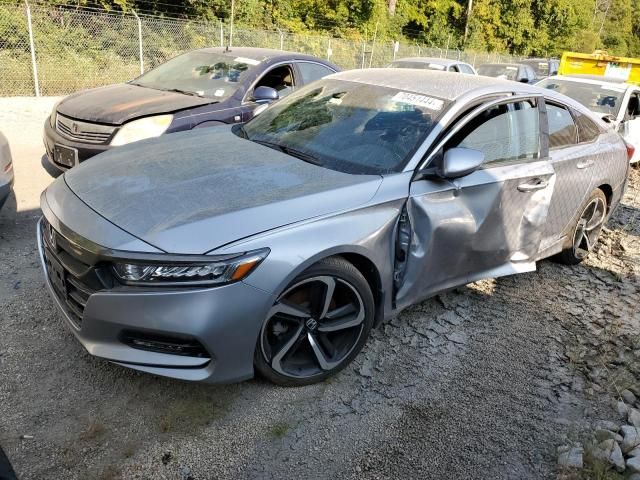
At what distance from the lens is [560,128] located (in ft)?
14.1

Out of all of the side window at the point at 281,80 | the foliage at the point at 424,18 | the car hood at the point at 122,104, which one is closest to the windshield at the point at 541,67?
the foliage at the point at 424,18

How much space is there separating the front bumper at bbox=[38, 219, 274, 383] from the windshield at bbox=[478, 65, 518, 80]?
15.2m

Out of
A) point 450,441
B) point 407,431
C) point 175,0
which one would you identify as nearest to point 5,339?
point 407,431

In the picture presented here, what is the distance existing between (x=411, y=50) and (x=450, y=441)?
26457 mm

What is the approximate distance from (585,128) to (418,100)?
1.97 m

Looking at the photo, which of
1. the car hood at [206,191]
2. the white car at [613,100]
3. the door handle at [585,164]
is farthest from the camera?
the white car at [613,100]

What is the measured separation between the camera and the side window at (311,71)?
6.61 m

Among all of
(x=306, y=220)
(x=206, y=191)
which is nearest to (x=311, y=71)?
(x=206, y=191)

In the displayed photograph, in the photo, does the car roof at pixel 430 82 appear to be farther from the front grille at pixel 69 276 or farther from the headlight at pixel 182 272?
the front grille at pixel 69 276

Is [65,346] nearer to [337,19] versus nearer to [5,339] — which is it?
[5,339]

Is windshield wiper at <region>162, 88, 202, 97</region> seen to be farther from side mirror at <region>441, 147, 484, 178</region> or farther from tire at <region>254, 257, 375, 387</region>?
tire at <region>254, 257, 375, 387</region>

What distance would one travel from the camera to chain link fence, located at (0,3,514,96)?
11.6 metres

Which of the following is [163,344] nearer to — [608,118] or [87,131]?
[87,131]

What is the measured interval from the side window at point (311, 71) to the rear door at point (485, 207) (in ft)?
10.9
